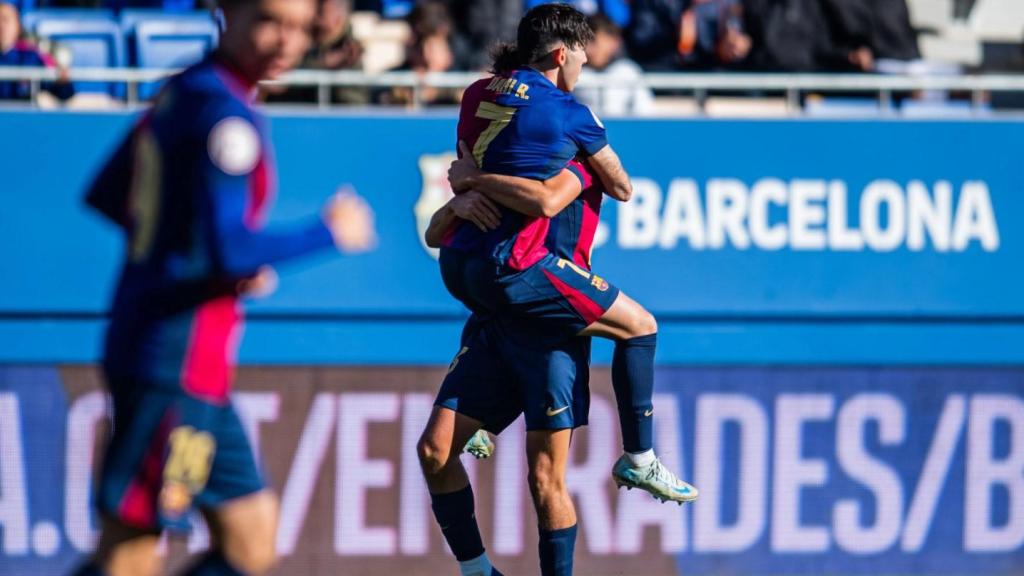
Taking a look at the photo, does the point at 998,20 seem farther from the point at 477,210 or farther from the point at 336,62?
the point at 477,210

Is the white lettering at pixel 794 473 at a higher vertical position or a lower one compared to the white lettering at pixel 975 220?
lower

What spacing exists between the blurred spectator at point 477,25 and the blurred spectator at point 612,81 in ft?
1.79

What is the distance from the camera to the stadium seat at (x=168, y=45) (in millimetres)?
8508

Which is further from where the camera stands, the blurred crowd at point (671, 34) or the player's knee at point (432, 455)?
the blurred crowd at point (671, 34)

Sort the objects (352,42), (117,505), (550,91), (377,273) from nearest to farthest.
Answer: (117,505) → (550,91) → (377,273) → (352,42)

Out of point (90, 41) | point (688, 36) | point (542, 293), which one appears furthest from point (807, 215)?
point (90, 41)

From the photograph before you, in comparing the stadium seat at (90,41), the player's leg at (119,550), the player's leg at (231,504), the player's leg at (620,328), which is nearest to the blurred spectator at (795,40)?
the stadium seat at (90,41)

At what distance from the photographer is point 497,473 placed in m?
7.96

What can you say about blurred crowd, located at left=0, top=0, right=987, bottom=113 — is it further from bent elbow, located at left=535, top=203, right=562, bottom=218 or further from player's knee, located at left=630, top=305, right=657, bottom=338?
bent elbow, located at left=535, top=203, right=562, bottom=218

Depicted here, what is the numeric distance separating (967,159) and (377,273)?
3.18 metres

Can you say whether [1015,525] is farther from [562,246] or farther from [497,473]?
[562,246]

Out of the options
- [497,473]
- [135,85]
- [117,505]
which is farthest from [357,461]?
[117,505]

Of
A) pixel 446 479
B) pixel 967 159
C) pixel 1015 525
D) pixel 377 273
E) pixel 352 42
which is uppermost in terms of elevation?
pixel 352 42

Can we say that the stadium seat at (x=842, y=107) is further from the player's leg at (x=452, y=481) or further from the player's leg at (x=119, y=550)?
the player's leg at (x=119, y=550)
